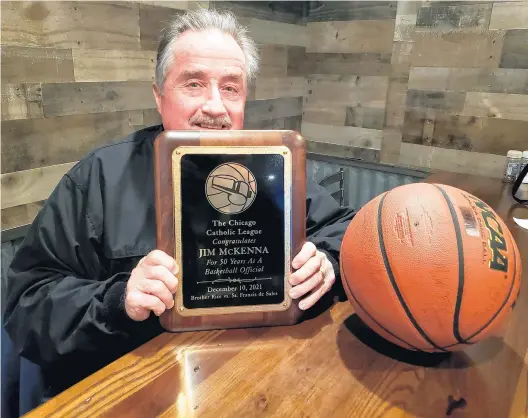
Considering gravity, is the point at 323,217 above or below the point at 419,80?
below

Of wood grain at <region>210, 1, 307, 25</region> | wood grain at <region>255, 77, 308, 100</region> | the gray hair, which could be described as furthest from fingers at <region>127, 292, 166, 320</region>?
wood grain at <region>255, 77, 308, 100</region>

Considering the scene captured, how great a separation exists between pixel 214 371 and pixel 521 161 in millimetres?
2178

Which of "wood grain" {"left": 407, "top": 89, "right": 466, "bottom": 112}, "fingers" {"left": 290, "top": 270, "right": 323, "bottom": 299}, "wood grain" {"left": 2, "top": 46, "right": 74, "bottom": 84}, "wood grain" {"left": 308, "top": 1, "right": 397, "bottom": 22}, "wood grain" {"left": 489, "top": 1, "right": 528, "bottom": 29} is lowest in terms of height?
"fingers" {"left": 290, "top": 270, "right": 323, "bottom": 299}

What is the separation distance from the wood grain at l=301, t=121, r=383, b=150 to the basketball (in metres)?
2.24

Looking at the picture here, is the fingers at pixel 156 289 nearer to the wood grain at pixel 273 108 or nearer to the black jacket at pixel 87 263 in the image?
the black jacket at pixel 87 263

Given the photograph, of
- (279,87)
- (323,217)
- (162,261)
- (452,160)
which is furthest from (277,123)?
(162,261)

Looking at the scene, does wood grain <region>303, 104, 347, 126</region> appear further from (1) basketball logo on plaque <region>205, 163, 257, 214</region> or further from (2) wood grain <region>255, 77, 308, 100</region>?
(1) basketball logo on plaque <region>205, 163, 257, 214</region>

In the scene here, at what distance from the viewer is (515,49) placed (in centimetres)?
238

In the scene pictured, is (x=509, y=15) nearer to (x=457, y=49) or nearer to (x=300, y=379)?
(x=457, y=49)

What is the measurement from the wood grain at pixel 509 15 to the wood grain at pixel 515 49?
4 cm

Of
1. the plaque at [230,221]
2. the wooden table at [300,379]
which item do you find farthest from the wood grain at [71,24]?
the wooden table at [300,379]

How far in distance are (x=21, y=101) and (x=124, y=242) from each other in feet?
2.86

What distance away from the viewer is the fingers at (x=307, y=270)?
94cm

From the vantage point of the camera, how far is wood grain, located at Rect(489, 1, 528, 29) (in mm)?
2340
